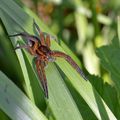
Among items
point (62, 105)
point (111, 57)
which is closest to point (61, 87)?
point (62, 105)

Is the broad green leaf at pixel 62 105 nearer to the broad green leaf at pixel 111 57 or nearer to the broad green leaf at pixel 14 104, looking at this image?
the broad green leaf at pixel 14 104

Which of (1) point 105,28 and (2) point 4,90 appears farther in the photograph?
(1) point 105,28

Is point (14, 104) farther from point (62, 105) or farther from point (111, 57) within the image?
point (111, 57)

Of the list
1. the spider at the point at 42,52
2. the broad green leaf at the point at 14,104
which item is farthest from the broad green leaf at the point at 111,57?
the broad green leaf at the point at 14,104

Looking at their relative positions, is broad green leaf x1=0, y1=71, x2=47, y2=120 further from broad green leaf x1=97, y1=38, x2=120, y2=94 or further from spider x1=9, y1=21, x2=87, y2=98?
broad green leaf x1=97, y1=38, x2=120, y2=94

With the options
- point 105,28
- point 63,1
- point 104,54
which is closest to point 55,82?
point 104,54

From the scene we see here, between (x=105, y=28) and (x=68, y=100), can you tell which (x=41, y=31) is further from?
(x=105, y=28)
